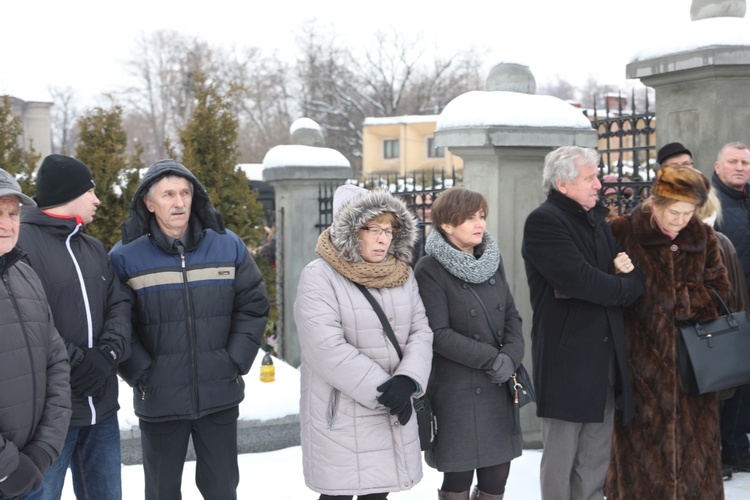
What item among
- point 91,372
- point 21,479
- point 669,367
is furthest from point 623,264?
point 21,479

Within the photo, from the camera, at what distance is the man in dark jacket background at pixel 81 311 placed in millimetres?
3059

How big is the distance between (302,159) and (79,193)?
4.34 m

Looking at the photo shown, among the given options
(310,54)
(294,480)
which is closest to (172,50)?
(310,54)

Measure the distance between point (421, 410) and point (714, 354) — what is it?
1.49 meters

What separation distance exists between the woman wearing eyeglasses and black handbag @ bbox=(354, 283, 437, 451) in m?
0.02

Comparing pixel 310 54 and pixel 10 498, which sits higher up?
pixel 310 54

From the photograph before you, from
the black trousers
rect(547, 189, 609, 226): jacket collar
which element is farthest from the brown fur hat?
the black trousers

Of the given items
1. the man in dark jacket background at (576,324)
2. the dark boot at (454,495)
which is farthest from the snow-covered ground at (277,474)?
the dark boot at (454,495)

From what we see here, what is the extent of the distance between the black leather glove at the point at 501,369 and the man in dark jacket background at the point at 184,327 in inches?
42.4

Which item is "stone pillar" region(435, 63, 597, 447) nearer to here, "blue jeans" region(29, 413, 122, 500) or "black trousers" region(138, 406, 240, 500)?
"black trousers" region(138, 406, 240, 500)

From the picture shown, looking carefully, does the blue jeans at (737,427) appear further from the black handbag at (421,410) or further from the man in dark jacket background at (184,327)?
the man in dark jacket background at (184,327)

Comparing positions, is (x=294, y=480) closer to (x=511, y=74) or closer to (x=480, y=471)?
(x=480, y=471)

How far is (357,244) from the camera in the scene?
3.29 metres

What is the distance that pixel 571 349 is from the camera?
3.58m
